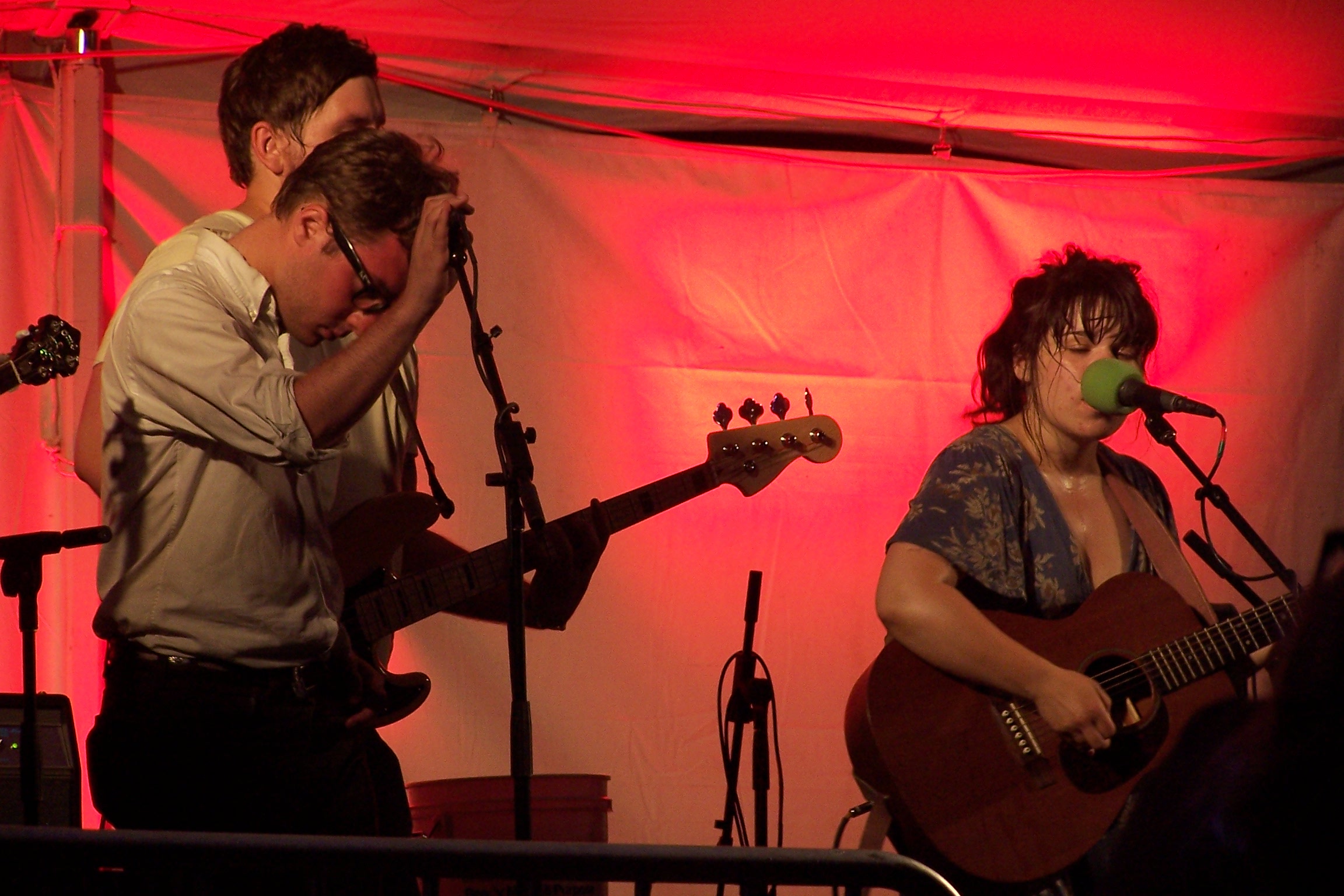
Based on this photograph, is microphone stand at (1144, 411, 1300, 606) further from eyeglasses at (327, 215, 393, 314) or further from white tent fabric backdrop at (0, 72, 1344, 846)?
eyeglasses at (327, 215, 393, 314)

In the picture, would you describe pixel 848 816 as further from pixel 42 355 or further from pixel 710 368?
pixel 42 355

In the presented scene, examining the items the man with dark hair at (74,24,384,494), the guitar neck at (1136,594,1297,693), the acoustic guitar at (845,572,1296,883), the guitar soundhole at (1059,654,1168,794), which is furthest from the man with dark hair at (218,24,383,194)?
the guitar neck at (1136,594,1297,693)

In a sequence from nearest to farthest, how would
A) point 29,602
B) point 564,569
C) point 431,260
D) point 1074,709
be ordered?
point 431,260 < point 29,602 < point 1074,709 < point 564,569

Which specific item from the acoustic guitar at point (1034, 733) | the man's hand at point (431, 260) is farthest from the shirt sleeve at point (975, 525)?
the man's hand at point (431, 260)

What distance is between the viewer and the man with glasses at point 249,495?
234cm

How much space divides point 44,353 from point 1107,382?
2.33 metres

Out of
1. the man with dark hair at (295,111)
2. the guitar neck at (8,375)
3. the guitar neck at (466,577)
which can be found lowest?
the guitar neck at (466,577)

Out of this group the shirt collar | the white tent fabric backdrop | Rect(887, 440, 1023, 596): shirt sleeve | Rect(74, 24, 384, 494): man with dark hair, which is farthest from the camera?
the white tent fabric backdrop

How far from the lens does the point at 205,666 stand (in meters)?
2.38

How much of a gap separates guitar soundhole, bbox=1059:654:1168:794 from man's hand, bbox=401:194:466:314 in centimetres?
185

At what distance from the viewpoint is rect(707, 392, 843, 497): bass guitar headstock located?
406 cm

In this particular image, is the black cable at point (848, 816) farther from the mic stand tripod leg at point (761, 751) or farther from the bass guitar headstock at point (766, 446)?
the bass guitar headstock at point (766, 446)

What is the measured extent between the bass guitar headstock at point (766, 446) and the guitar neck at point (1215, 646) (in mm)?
1083

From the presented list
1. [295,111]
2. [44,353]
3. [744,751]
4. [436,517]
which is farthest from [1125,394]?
[44,353]
